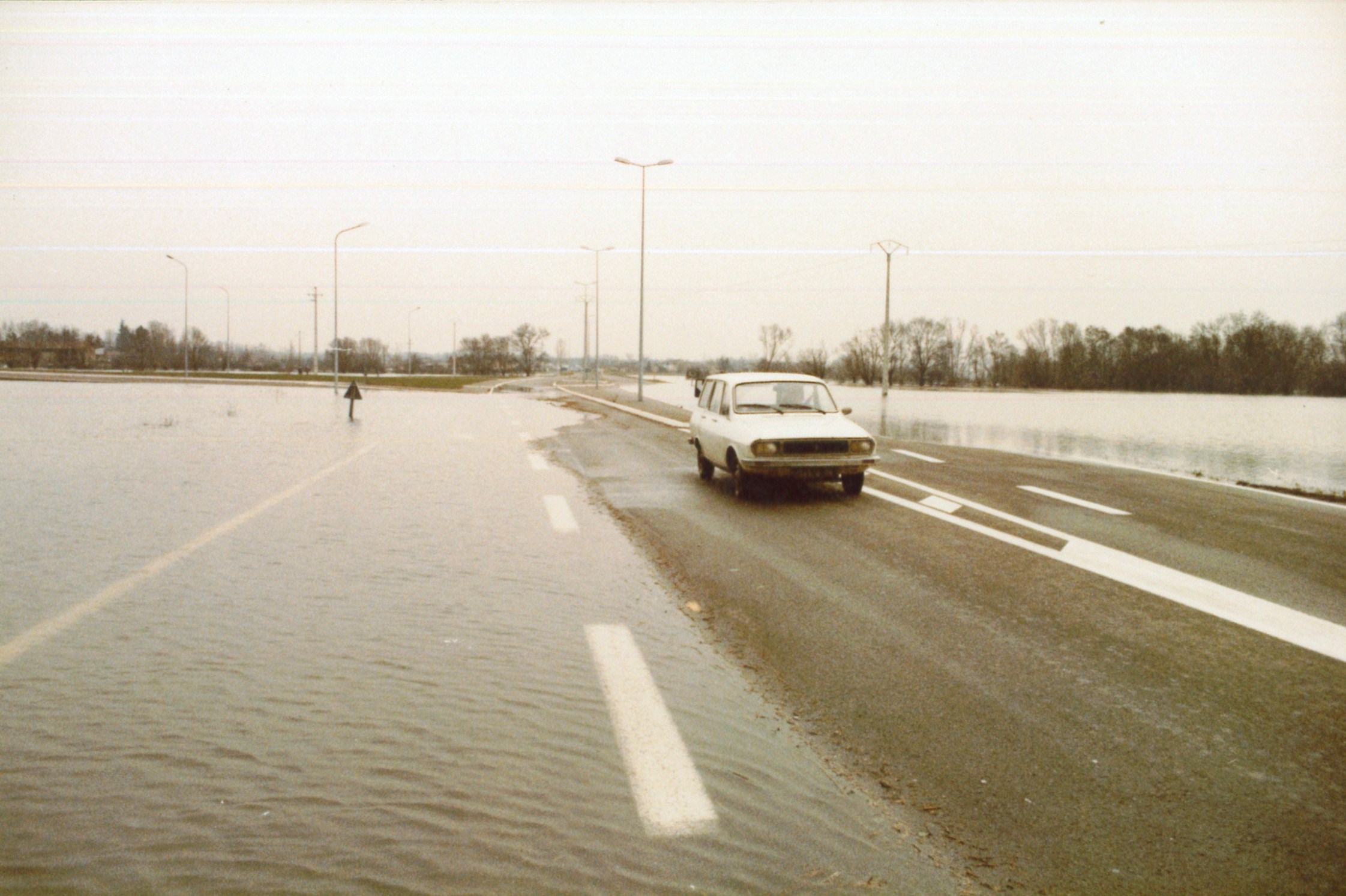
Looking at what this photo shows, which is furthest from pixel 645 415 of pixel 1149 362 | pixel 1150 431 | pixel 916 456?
pixel 1149 362

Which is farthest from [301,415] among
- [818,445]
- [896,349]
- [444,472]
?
[896,349]

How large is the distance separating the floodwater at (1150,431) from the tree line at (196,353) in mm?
75101

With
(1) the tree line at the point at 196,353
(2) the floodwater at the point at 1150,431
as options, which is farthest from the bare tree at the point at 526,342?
(2) the floodwater at the point at 1150,431

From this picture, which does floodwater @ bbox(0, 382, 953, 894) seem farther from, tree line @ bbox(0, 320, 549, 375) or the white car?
tree line @ bbox(0, 320, 549, 375)

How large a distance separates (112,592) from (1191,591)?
25.9ft

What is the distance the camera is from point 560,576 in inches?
290

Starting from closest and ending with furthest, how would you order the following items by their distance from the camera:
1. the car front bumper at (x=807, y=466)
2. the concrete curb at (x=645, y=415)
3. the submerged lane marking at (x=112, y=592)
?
the submerged lane marking at (x=112, y=592)
the car front bumper at (x=807, y=466)
the concrete curb at (x=645, y=415)

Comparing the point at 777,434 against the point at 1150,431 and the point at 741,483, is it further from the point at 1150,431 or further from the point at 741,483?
the point at 1150,431

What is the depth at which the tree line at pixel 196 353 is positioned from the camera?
108 meters

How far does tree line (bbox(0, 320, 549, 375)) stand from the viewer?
356 ft

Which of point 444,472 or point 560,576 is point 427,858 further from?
point 444,472

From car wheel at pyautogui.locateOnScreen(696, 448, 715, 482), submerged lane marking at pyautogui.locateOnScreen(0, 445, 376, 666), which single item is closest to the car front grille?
car wheel at pyautogui.locateOnScreen(696, 448, 715, 482)

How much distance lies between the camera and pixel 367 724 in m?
4.14

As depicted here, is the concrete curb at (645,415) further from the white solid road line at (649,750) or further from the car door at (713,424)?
the white solid road line at (649,750)
